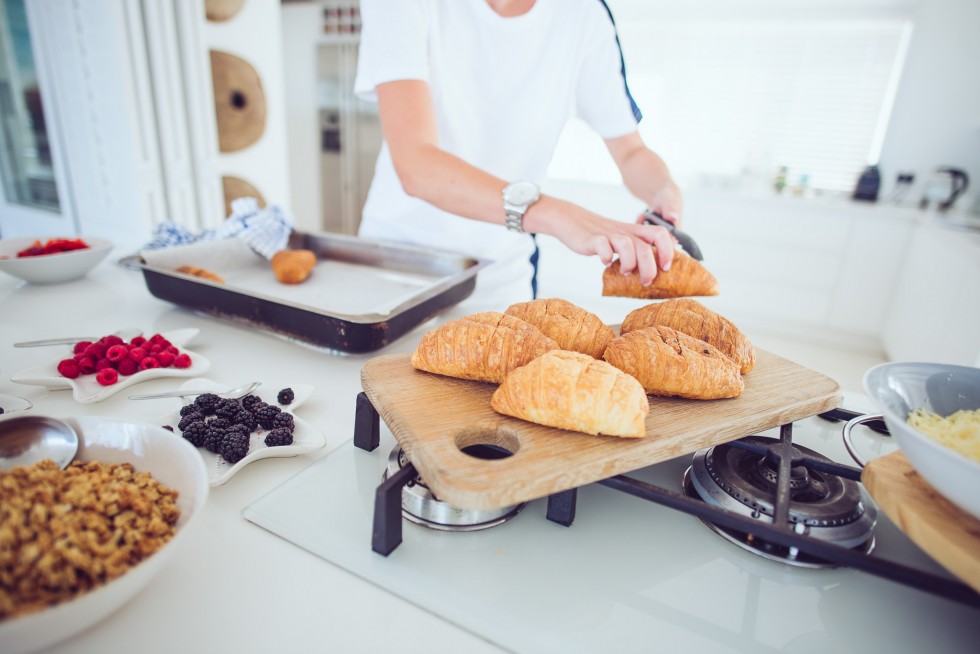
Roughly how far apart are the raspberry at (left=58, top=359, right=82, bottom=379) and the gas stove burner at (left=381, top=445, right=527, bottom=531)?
2.09 ft

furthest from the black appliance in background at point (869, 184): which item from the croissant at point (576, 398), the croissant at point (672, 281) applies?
the croissant at point (576, 398)

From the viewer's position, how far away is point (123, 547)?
1.58 ft

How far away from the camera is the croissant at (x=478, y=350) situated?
752mm

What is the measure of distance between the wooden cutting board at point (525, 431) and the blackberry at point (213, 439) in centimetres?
20

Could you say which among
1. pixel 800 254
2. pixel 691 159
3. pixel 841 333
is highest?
pixel 691 159

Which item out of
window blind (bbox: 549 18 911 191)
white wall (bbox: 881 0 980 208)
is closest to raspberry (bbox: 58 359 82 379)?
window blind (bbox: 549 18 911 191)

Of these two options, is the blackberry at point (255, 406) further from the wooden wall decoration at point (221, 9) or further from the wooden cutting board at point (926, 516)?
the wooden wall decoration at point (221, 9)

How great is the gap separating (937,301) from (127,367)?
3.44m

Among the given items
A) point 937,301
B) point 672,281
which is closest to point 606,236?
point 672,281

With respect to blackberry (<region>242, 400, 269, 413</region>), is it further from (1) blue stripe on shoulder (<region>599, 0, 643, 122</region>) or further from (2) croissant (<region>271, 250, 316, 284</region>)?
(1) blue stripe on shoulder (<region>599, 0, 643, 122</region>)

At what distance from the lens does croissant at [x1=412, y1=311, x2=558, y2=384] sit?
29.6 inches

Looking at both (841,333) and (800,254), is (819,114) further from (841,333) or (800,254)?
(841,333)

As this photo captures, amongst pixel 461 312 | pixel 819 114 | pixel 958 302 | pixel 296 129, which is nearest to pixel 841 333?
pixel 958 302

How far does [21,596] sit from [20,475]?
14cm
